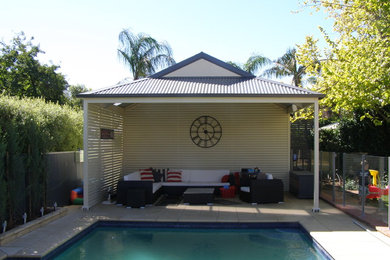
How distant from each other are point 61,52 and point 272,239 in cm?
1929

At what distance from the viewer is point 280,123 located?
1138 cm

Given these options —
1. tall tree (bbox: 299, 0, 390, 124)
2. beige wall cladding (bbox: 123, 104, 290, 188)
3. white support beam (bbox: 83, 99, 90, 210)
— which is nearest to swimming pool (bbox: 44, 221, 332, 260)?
white support beam (bbox: 83, 99, 90, 210)

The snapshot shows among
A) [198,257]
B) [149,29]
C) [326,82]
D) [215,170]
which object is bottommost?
[198,257]

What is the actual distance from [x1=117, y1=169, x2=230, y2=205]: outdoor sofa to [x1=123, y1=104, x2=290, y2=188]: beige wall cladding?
0.54 metres

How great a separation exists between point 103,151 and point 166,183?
2130 millimetres

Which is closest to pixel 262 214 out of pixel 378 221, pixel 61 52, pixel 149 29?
pixel 378 221

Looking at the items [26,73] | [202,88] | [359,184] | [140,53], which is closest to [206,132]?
[202,88]

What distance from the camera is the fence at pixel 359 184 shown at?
21.2 feet

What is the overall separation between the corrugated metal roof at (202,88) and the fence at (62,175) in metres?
1.77

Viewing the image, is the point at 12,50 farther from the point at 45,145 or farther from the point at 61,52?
the point at 45,145

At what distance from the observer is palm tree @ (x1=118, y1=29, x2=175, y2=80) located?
18844 millimetres

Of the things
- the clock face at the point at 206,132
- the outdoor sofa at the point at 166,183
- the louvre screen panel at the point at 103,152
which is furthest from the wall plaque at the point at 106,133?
the clock face at the point at 206,132

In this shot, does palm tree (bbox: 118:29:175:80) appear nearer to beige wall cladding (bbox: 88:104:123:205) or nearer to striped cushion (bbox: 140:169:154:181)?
beige wall cladding (bbox: 88:104:123:205)

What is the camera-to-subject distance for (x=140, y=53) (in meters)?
19.0
